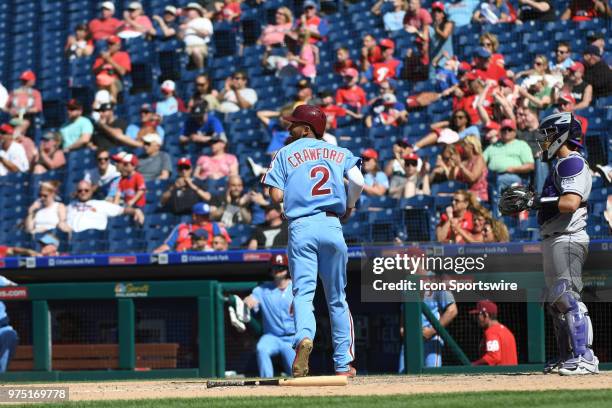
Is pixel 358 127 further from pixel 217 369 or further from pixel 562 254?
pixel 562 254

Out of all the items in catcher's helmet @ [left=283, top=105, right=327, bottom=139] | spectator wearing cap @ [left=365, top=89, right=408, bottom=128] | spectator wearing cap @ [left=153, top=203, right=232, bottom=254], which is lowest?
spectator wearing cap @ [left=153, top=203, right=232, bottom=254]

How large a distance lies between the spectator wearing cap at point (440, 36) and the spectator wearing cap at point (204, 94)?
289 cm

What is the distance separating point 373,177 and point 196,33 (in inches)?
169

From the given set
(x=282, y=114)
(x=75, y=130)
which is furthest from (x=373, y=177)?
(x=75, y=130)

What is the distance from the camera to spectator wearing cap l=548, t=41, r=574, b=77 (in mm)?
13625

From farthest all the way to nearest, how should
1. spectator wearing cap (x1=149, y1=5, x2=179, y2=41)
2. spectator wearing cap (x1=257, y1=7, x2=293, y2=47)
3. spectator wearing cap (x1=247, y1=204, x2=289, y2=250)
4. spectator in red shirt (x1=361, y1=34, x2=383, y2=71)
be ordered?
spectator wearing cap (x1=149, y1=5, x2=179, y2=41), spectator wearing cap (x1=257, y1=7, x2=293, y2=47), spectator in red shirt (x1=361, y1=34, x2=383, y2=71), spectator wearing cap (x1=247, y1=204, x2=289, y2=250)

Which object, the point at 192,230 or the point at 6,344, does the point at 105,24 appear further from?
the point at 6,344

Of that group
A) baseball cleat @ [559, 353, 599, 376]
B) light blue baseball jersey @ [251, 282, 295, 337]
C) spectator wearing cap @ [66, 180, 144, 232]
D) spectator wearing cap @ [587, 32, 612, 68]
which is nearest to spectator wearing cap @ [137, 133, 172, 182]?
spectator wearing cap @ [66, 180, 144, 232]

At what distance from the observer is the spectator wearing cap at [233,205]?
44.7 ft

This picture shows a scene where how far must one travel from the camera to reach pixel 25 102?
16.8 metres

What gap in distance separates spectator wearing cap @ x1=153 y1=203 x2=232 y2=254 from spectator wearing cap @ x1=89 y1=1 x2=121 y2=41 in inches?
189

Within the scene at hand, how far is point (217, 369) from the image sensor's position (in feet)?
36.8

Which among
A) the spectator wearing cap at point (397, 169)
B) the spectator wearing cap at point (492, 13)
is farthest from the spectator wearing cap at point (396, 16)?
the spectator wearing cap at point (397, 169)

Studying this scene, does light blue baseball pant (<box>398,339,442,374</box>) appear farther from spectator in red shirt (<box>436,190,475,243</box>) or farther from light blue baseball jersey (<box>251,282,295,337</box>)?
spectator in red shirt (<box>436,190,475,243</box>)
